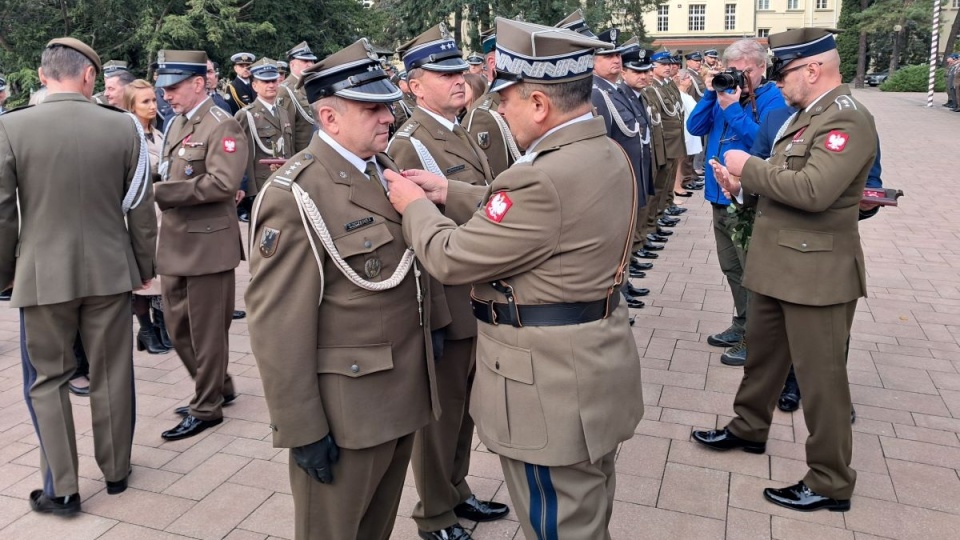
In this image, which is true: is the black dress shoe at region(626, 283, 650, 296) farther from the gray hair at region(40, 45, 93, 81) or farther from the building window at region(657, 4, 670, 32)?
the building window at region(657, 4, 670, 32)

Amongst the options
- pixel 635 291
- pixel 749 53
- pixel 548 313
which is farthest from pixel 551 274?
pixel 635 291

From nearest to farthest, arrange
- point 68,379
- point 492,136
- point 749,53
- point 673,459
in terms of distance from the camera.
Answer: point 68,379 → point 673,459 → point 492,136 → point 749,53

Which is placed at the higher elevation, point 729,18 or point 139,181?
point 139,181

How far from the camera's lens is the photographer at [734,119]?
16.0 feet

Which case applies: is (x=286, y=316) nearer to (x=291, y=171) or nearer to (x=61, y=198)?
(x=291, y=171)

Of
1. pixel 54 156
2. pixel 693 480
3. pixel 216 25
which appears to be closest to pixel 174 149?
pixel 54 156

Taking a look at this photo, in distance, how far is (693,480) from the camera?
378 centimetres

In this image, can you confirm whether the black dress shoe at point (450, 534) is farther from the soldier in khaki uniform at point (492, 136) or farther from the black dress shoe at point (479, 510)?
the soldier in khaki uniform at point (492, 136)

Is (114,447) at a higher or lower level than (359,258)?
lower

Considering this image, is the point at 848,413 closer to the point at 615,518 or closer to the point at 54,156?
the point at 615,518

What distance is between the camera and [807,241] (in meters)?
3.47

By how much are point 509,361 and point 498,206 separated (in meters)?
0.48

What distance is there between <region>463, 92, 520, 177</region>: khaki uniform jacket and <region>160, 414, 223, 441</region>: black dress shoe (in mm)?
2193

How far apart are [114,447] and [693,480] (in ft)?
9.22
